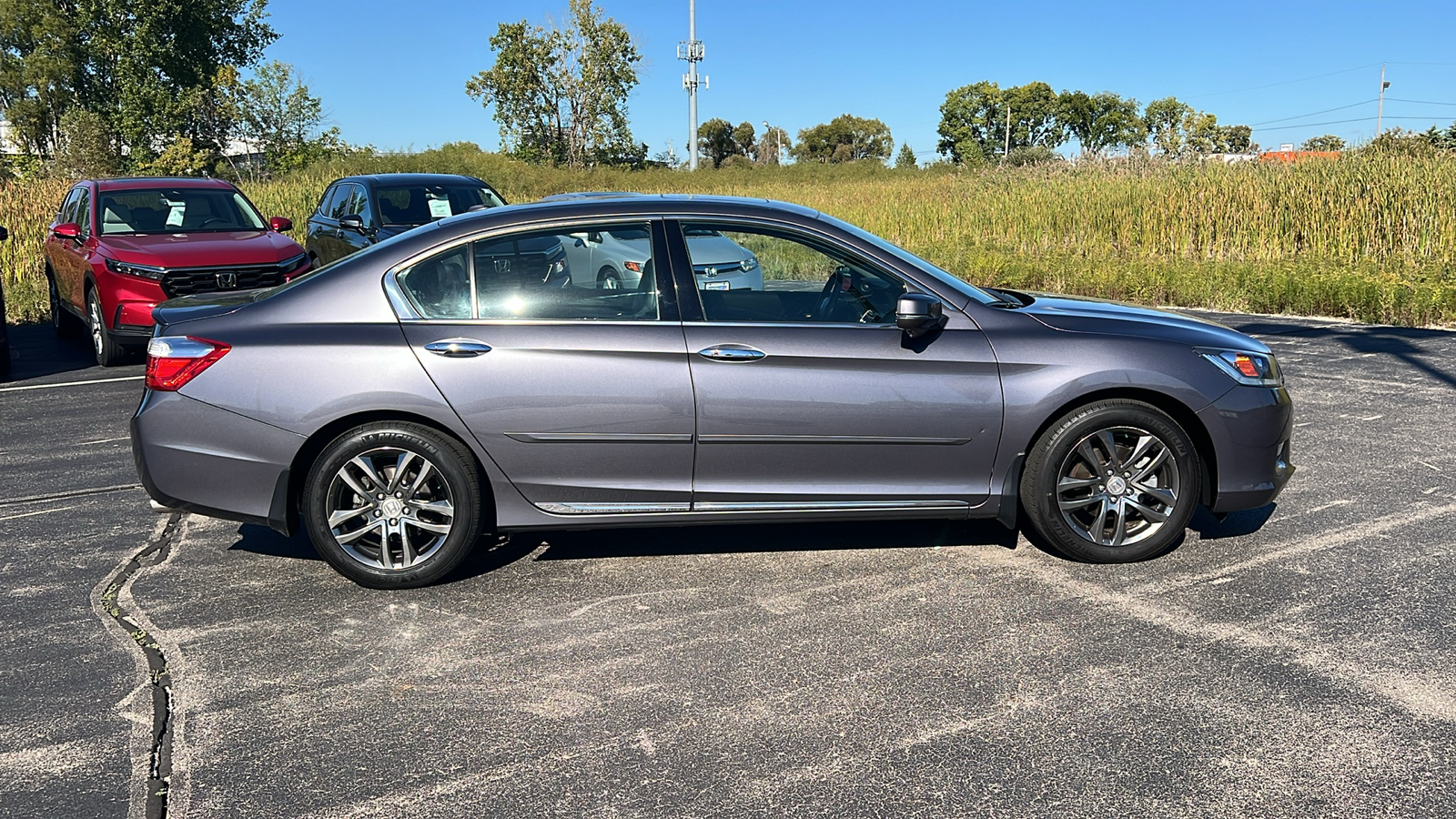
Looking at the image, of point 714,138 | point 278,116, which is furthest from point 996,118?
point 278,116

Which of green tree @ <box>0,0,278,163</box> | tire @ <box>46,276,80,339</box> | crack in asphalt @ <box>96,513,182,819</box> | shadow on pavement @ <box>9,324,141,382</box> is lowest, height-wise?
crack in asphalt @ <box>96,513,182,819</box>

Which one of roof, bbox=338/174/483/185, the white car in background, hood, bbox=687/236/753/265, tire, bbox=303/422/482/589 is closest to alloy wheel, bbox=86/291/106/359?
roof, bbox=338/174/483/185

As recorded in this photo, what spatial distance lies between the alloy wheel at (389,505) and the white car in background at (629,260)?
103cm

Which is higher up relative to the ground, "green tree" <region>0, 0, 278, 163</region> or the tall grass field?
"green tree" <region>0, 0, 278, 163</region>

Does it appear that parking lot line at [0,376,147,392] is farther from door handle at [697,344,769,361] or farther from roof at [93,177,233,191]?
door handle at [697,344,769,361]

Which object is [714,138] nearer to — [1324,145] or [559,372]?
[1324,145]

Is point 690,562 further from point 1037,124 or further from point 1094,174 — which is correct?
point 1037,124

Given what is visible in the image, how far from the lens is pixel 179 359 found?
4668mm

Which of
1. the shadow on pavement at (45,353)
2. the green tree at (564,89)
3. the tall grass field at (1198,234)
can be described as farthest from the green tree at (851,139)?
the shadow on pavement at (45,353)

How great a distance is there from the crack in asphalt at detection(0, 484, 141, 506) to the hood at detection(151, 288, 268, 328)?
69.6 inches

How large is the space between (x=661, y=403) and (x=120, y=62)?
6215 centimetres

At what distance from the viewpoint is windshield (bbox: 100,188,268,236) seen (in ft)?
37.6

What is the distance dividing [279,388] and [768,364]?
1989mm

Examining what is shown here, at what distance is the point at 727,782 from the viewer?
10.4 ft
